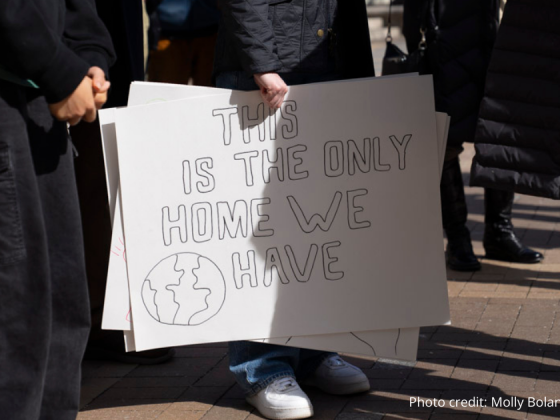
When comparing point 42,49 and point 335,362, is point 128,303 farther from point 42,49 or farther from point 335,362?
point 42,49

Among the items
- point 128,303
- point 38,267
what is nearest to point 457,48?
point 128,303

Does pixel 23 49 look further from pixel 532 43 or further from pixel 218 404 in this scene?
pixel 532 43

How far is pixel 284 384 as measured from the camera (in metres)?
2.87

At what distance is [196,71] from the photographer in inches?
238

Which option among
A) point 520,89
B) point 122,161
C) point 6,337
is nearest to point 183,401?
point 122,161

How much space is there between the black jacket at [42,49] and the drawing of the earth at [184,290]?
737 mm

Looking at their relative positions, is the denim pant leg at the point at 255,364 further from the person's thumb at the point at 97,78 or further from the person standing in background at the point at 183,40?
the person standing in background at the point at 183,40

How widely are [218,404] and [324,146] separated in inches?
38.1

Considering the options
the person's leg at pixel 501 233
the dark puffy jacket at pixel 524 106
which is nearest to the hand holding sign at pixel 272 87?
the dark puffy jacket at pixel 524 106

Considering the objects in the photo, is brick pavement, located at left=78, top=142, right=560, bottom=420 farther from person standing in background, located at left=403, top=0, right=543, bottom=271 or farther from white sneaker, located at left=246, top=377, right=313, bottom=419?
person standing in background, located at left=403, top=0, right=543, bottom=271

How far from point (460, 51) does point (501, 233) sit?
1.22m

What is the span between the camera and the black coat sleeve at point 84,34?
2.28 metres

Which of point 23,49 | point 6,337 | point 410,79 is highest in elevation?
point 23,49

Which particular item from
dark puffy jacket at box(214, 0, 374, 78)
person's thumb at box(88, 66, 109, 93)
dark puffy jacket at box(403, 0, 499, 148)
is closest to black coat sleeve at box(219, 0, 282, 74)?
dark puffy jacket at box(214, 0, 374, 78)
